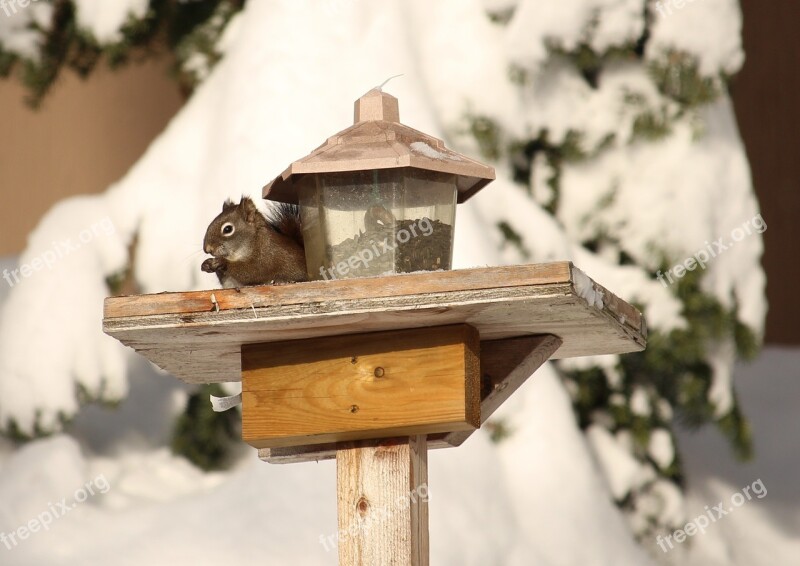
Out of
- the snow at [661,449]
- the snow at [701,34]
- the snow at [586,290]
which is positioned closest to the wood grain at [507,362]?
the snow at [586,290]

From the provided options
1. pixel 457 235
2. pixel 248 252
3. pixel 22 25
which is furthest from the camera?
pixel 22 25

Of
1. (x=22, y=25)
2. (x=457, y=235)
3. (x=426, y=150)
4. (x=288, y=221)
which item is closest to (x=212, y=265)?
(x=288, y=221)

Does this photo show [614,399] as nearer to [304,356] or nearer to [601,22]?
[601,22]

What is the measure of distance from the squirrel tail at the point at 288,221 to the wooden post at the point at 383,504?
1.34 ft

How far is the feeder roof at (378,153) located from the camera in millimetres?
1911

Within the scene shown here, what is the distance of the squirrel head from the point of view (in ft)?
6.72

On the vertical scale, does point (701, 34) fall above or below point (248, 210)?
above

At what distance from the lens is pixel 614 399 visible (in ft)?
12.4

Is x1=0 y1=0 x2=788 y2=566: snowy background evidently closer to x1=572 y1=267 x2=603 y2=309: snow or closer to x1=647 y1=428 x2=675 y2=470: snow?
x1=647 y1=428 x2=675 y2=470: snow

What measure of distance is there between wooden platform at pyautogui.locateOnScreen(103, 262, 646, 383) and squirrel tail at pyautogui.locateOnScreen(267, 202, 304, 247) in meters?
0.25

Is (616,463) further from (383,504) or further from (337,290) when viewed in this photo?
(337,290)

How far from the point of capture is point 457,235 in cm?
345

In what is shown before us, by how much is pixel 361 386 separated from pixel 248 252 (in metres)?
0.33

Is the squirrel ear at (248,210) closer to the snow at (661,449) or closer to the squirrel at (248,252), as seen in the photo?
the squirrel at (248,252)
